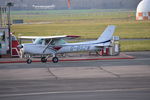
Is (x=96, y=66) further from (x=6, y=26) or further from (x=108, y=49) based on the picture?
(x=6, y=26)

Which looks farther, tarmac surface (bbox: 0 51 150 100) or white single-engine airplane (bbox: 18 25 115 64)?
white single-engine airplane (bbox: 18 25 115 64)

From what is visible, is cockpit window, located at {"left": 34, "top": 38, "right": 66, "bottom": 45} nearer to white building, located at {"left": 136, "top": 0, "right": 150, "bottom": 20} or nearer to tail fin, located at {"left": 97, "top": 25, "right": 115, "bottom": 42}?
tail fin, located at {"left": 97, "top": 25, "right": 115, "bottom": 42}

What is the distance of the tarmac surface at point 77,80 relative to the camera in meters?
15.2

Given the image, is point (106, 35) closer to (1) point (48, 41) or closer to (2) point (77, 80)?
(1) point (48, 41)

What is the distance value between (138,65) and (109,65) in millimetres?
1744

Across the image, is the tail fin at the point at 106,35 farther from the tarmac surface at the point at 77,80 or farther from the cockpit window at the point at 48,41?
the cockpit window at the point at 48,41

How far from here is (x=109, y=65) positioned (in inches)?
970

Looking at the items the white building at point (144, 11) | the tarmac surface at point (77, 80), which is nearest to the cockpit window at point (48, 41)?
the tarmac surface at point (77, 80)

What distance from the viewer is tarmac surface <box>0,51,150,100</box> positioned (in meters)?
15.2

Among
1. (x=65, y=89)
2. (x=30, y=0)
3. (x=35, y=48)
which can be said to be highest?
(x=30, y=0)

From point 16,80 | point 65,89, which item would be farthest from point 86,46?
point 65,89

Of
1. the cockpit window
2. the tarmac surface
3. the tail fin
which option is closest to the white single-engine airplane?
the cockpit window

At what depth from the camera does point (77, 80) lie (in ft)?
61.9

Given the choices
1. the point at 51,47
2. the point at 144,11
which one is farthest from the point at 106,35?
the point at 144,11
